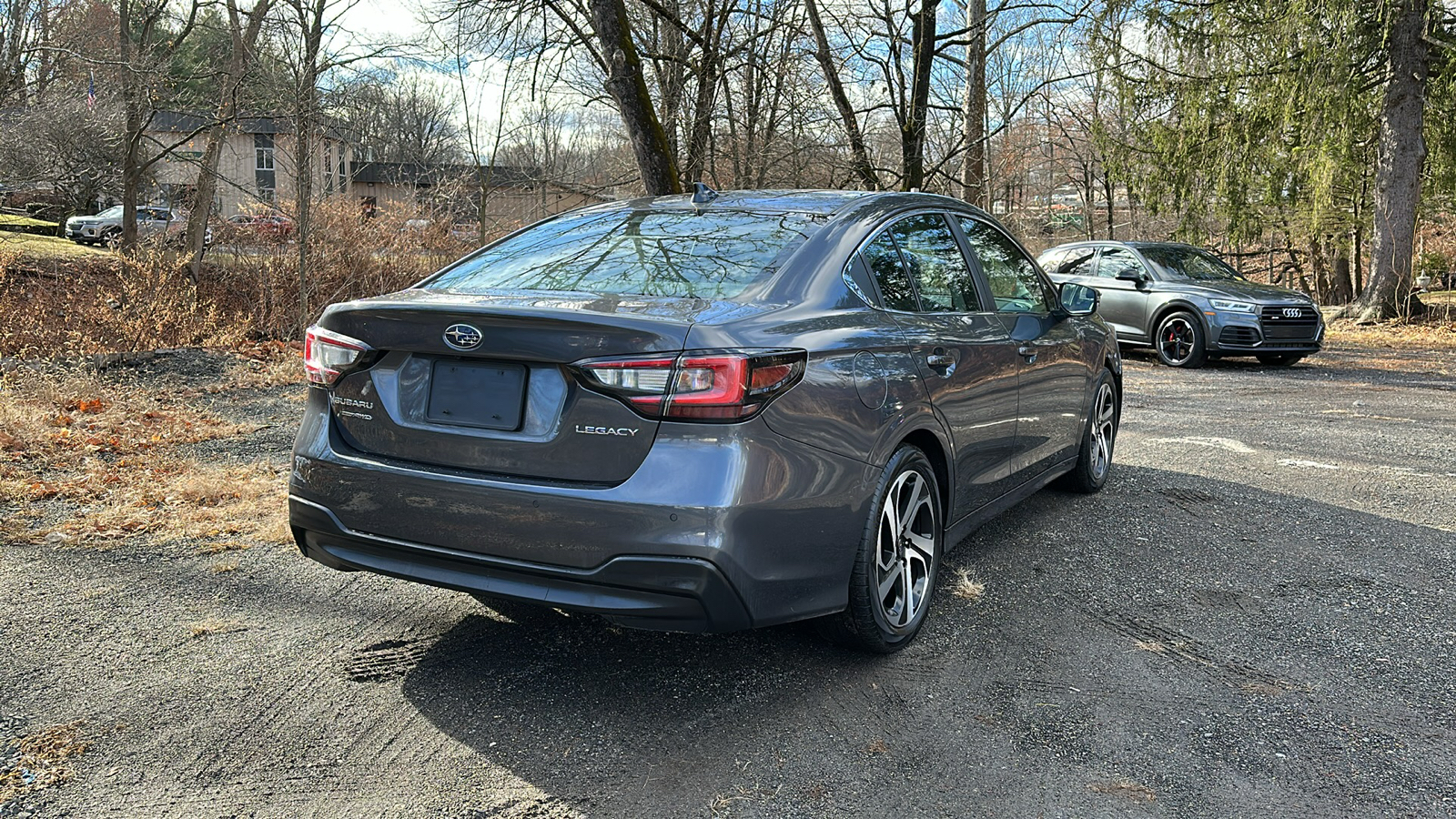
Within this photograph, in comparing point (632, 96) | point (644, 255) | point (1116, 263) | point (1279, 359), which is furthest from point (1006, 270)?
point (1279, 359)

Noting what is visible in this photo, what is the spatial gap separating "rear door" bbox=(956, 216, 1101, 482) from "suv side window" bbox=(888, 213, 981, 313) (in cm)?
19

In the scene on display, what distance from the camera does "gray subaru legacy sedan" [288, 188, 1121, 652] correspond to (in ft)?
9.31

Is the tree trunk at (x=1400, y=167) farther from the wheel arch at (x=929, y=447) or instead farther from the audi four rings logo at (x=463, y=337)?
the audi four rings logo at (x=463, y=337)

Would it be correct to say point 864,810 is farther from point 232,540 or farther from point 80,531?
point 80,531

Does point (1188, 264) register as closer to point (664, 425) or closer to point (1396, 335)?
point (1396, 335)

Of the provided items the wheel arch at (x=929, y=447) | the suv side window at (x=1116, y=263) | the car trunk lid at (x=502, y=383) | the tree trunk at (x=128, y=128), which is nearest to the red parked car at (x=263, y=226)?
the tree trunk at (x=128, y=128)

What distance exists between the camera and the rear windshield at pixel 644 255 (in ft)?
11.1

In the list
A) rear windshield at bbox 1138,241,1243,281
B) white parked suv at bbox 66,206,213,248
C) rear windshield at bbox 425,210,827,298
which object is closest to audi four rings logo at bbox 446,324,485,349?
rear windshield at bbox 425,210,827,298

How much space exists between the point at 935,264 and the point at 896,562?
1309 mm

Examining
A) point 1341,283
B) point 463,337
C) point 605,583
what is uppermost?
point 1341,283

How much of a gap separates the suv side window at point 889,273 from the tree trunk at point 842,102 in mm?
13189

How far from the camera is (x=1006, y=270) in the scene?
4.95m

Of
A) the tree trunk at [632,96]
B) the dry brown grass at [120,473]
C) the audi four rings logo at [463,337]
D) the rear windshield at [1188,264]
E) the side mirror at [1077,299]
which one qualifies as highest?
the tree trunk at [632,96]

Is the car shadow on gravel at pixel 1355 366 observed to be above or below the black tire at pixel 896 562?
above
